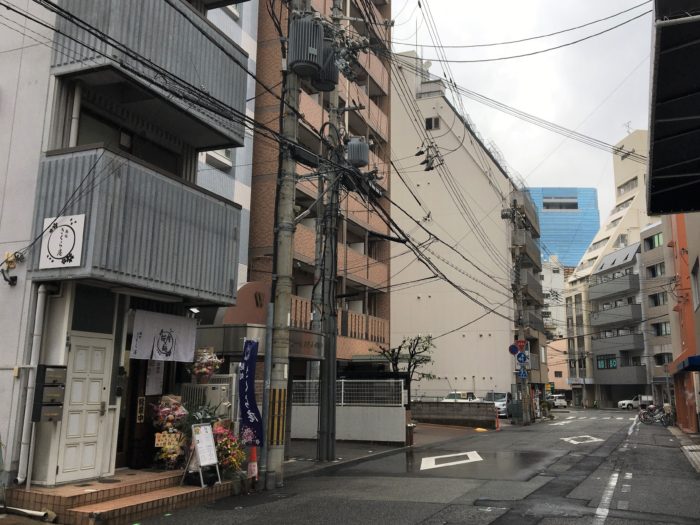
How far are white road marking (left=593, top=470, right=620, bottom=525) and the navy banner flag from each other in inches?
237

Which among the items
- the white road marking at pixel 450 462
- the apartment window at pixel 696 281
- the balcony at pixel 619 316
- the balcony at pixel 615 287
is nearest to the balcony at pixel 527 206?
the balcony at pixel 615 287

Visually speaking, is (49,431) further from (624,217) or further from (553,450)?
(624,217)

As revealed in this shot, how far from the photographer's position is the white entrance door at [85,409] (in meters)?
9.62

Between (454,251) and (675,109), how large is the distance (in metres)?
35.6

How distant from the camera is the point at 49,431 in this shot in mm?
9367

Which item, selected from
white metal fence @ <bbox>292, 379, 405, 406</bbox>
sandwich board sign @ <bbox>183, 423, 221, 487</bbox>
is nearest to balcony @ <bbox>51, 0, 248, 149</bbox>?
sandwich board sign @ <bbox>183, 423, 221, 487</bbox>

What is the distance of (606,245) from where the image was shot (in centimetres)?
7800

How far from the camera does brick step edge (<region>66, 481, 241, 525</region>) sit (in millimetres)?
8273

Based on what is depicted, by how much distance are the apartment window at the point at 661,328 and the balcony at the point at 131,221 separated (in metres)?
61.4

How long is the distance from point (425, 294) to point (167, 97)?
123ft

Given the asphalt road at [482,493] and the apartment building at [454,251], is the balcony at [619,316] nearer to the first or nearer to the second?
the apartment building at [454,251]

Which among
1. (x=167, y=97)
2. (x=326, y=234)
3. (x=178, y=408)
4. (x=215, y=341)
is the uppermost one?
(x=167, y=97)

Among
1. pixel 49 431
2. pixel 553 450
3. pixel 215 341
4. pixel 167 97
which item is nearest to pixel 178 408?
pixel 49 431

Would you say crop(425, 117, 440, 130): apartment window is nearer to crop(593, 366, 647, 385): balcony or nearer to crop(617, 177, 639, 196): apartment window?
crop(593, 366, 647, 385): balcony
